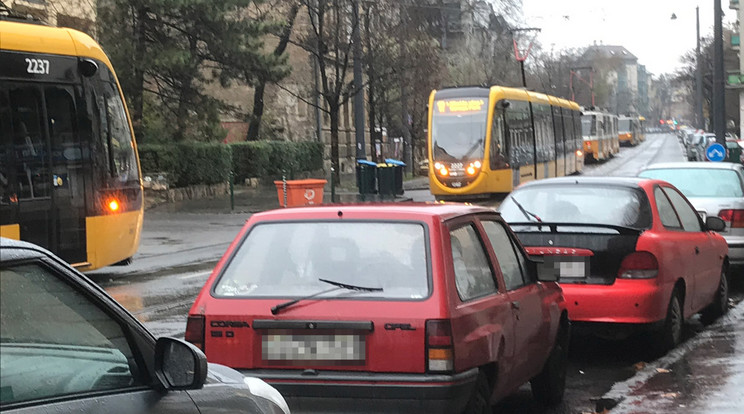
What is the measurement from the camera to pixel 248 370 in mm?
5887

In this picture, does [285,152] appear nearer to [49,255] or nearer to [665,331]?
[665,331]

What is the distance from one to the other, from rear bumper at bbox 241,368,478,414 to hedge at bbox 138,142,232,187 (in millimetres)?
27265

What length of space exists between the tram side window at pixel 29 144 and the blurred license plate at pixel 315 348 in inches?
323

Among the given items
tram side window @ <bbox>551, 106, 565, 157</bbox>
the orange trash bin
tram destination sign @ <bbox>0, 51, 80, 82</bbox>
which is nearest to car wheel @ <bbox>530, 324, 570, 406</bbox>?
tram destination sign @ <bbox>0, 51, 80, 82</bbox>

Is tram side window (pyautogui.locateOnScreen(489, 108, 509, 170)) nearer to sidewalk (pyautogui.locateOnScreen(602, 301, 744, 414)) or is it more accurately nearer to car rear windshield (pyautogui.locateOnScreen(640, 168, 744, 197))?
car rear windshield (pyautogui.locateOnScreen(640, 168, 744, 197))

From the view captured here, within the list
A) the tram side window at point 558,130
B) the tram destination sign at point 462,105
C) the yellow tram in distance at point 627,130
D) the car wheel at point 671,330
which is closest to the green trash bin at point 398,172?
the tram destination sign at point 462,105

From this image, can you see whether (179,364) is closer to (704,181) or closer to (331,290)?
(331,290)

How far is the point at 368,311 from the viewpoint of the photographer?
5777 mm

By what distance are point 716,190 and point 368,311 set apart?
10115mm

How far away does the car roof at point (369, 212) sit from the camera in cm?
620

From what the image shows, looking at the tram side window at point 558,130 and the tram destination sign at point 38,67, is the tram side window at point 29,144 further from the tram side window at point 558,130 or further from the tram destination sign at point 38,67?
the tram side window at point 558,130

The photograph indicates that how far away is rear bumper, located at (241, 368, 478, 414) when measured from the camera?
18.4ft

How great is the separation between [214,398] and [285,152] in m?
40.8

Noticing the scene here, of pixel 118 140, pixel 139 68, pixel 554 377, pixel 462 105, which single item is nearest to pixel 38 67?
pixel 118 140
